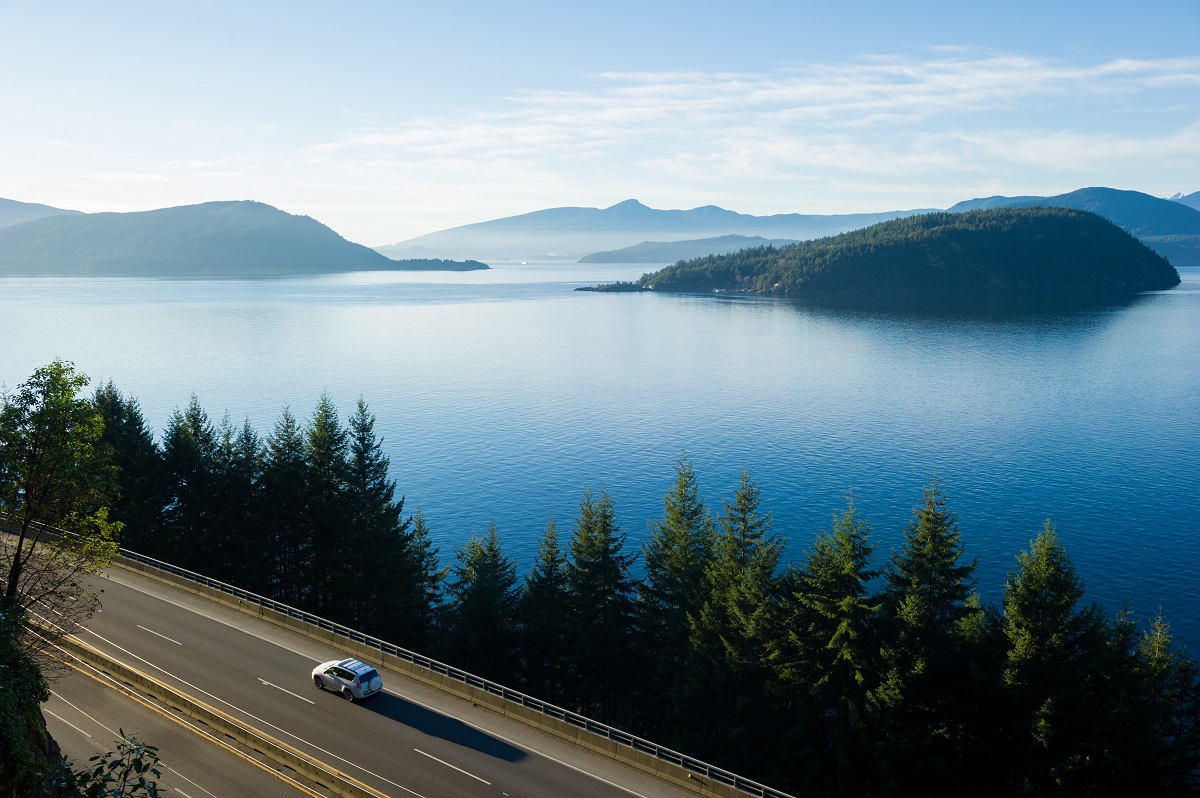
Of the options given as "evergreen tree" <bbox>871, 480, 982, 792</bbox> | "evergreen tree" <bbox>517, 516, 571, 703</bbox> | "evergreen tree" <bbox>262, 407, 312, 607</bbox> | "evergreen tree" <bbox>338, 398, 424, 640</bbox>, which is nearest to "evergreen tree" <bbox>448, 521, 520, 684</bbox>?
"evergreen tree" <bbox>517, 516, 571, 703</bbox>

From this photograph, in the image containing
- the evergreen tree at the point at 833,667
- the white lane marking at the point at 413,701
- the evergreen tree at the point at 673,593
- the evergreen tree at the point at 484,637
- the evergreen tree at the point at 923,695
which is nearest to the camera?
the white lane marking at the point at 413,701

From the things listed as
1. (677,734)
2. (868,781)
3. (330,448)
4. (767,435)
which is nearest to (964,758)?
(868,781)

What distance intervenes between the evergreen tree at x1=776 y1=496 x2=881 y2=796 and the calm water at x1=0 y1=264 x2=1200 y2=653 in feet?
95.7

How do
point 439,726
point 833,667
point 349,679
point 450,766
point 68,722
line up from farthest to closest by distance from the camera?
point 833,667 → point 349,679 → point 439,726 → point 68,722 → point 450,766

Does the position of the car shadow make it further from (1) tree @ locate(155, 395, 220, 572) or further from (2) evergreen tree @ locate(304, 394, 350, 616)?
(1) tree @ locate(155, 395, 220, 572)

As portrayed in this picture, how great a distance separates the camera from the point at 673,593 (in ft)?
142

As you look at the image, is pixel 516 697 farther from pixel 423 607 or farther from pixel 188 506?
pixel 188 506

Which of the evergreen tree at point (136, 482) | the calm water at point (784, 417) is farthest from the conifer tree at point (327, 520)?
the calm water at point (784, 417)

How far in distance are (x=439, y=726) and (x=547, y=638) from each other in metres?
15.0

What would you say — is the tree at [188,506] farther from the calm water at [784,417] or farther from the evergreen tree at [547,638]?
the evergreen tree at [547,638]

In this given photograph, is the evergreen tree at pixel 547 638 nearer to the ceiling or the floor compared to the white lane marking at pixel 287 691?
nearer to the floor

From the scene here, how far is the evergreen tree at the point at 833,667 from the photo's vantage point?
102ft

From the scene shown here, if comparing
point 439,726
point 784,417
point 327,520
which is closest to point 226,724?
point 439,726

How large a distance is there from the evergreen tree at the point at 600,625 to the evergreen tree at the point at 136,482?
27633 mm
